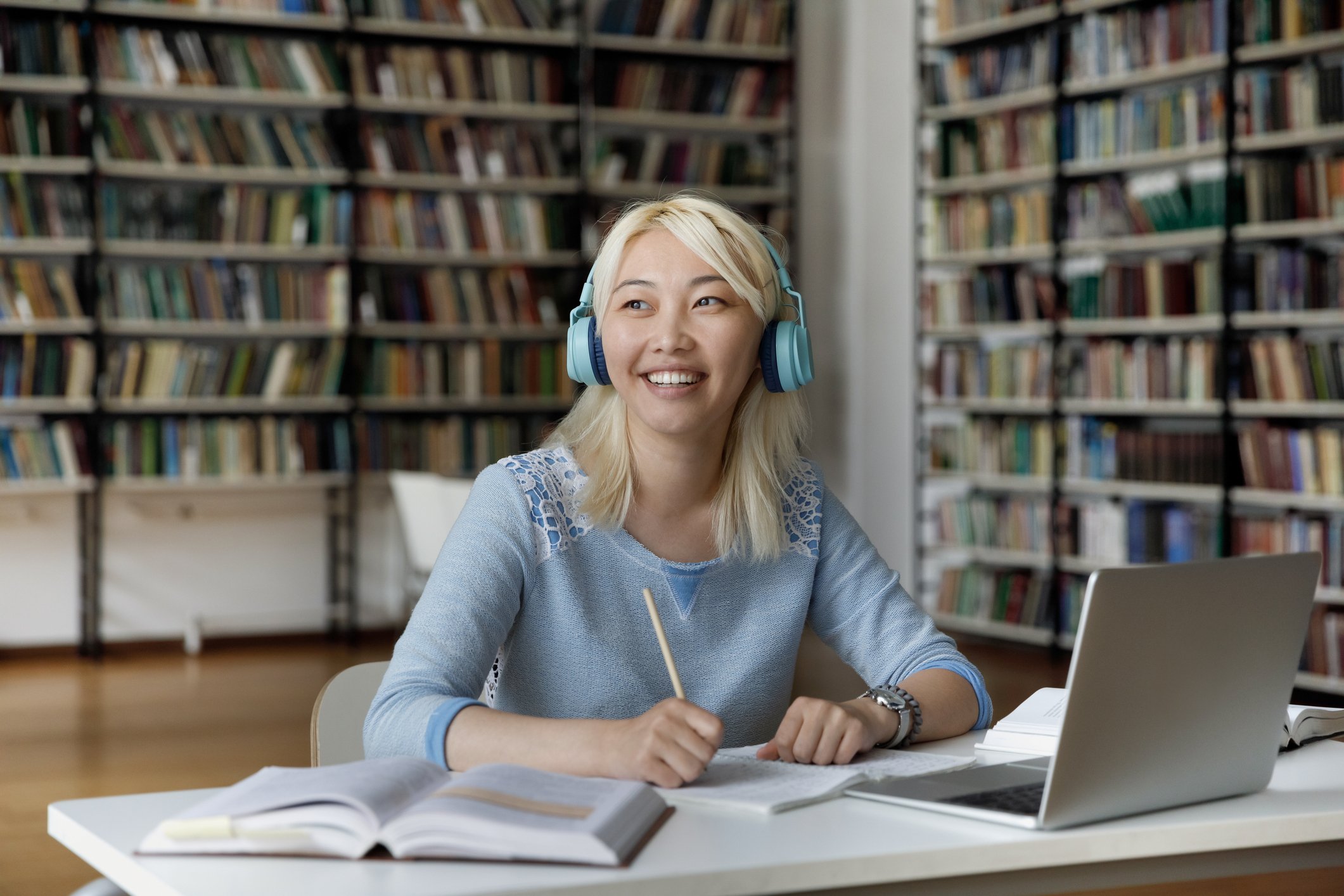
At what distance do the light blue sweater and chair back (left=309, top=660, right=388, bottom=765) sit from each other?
0.13 meters

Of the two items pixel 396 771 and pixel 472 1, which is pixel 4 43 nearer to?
pixel 472 1

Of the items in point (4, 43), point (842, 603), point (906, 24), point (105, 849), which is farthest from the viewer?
point (906, 24)

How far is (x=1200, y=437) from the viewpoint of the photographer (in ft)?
16.9

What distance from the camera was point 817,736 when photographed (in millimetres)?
1255

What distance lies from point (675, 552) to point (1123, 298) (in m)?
4.29

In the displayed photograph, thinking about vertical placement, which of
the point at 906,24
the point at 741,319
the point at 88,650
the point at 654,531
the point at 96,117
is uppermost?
the point at 906,24

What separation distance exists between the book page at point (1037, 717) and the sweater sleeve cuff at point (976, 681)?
0.06 metres

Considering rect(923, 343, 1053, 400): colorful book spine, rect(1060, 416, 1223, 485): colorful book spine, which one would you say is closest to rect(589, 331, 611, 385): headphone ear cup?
rect(1060, 416, 1223, 485): colorful book spine

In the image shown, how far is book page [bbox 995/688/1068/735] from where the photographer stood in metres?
1.36

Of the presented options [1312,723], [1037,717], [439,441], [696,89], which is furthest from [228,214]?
[1312,723]

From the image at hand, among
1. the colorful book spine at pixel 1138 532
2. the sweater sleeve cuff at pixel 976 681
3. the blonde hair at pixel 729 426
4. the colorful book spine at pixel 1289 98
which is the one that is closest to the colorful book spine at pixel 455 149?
the colorful book spine at pixel 1138 532

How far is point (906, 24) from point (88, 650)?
4.45 metres

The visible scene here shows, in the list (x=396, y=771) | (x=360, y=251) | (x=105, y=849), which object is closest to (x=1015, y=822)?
(x=396, y=771)

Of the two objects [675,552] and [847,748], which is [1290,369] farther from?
[847,748]
